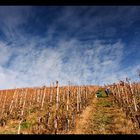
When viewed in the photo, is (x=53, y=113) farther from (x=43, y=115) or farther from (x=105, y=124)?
(x=105, y=124)

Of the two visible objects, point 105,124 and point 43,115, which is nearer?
point 105,124

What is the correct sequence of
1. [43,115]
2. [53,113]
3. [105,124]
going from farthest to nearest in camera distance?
[53,113] → [43,115] → [105,124]

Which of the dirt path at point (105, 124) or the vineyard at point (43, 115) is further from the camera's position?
the vineyard at point (43, 115)

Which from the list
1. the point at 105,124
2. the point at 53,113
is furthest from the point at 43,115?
the point at 105,124

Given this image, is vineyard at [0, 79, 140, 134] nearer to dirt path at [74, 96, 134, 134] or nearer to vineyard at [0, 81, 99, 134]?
vineyard at [0, 81, 99, 134]

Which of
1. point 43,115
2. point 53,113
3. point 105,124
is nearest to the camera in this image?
point 105,124

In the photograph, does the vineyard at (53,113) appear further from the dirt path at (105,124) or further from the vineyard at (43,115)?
the dirt path at (105,124)

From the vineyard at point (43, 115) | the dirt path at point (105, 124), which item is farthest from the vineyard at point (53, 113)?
the dirt path at point (105, 124)

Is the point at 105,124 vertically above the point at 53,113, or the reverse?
the point at 53,113

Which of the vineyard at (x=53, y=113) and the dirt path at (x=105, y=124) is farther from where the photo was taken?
the vineyard at (x=53, y=113)

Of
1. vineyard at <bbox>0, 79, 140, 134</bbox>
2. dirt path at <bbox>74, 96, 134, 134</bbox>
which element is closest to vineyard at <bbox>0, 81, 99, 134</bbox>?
vineyard at <bbox>0, 79, 140, 134</bbox>
